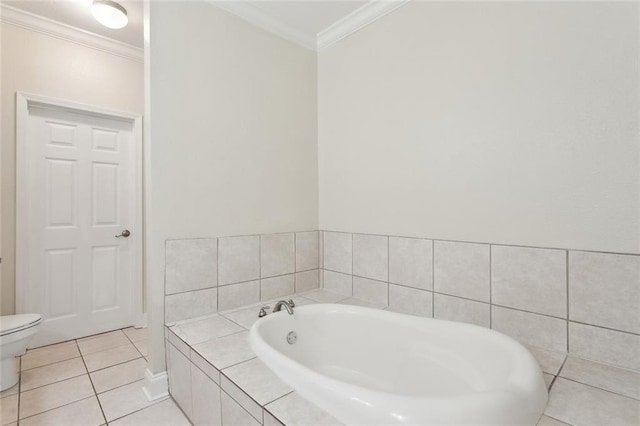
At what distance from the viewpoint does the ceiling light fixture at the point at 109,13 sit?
6.29 ft

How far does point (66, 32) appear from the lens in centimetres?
233

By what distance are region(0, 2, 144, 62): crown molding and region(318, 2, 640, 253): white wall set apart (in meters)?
2.08

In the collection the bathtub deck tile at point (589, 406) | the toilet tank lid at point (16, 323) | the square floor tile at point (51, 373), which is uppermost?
the bathtub deck tile at point (589, 406)

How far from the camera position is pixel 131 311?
2652mm

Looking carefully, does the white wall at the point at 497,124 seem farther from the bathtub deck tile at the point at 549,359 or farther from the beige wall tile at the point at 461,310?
the bathtub deck tile at the point at 549,359

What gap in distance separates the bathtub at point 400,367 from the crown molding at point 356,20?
6.09 feet

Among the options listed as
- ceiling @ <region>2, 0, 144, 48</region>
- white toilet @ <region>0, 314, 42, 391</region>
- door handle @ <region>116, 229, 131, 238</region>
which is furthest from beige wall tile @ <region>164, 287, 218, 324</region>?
ceiling @ <region>2, 0, 144, 48</region>

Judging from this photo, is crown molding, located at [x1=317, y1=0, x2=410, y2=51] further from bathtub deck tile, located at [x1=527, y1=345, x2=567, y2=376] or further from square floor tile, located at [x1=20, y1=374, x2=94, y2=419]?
square floor tile, located at [x1=20, y1=374, x2=94, y2=419]

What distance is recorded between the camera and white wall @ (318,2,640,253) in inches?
43.3

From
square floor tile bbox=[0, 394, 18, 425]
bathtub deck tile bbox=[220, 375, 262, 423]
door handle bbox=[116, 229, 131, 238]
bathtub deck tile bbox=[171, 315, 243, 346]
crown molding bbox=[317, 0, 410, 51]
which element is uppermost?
crown molding bbox=[317, 0, 410, 51]

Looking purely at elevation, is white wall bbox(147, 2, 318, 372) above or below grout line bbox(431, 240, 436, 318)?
above

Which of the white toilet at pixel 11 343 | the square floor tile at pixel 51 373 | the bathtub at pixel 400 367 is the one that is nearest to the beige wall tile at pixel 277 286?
the bathtub at pixel 400 367

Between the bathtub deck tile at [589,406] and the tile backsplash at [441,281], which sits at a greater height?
the tile backsplash at [441,281]

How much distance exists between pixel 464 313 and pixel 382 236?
0.63 meters
